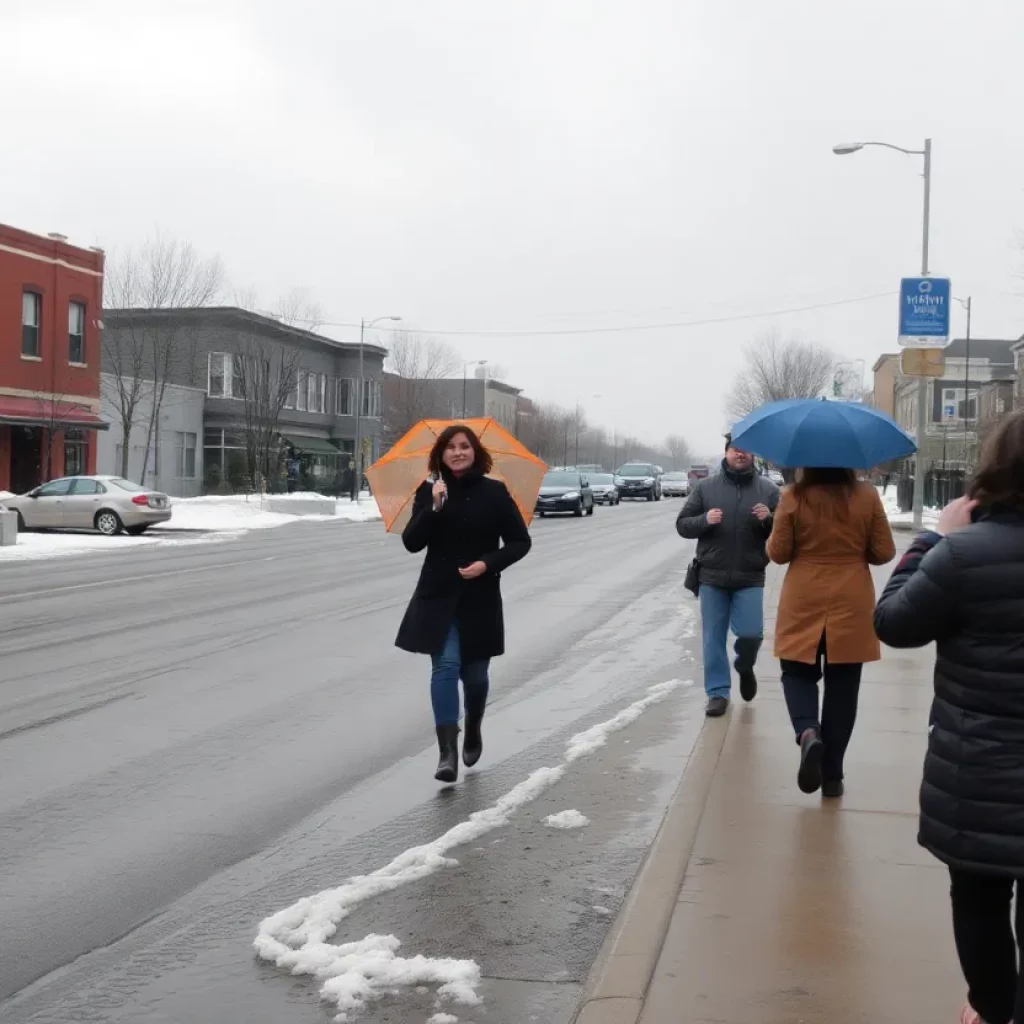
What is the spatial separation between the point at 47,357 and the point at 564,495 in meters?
16.1

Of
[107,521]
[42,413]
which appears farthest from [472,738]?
[42,413]

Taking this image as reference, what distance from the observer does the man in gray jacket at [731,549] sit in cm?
871

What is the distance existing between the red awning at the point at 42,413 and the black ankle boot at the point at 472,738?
31.6 meters

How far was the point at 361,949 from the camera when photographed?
15.5 ft

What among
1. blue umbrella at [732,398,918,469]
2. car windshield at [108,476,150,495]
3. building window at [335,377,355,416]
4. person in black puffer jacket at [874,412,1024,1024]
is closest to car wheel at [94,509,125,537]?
car windshield at [108,476,150,495]

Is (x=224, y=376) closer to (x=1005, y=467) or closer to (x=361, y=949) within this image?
(x=361, y=949)

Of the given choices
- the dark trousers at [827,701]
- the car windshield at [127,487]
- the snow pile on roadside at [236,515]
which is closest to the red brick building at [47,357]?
the snow pile on roadside at [236,515]

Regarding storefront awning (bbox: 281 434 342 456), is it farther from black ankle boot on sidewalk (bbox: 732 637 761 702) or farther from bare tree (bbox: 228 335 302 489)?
black ankle boot on sidewalk (bbox: 732 637 761 702)

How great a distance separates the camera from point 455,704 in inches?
286

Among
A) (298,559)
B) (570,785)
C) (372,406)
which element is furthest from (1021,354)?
(570,785)

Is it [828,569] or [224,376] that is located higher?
[224,376]

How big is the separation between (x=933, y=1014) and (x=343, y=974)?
1.87m

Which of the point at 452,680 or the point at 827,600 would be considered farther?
the point at 452,680

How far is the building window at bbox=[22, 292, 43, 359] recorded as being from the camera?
38531 millimetres
